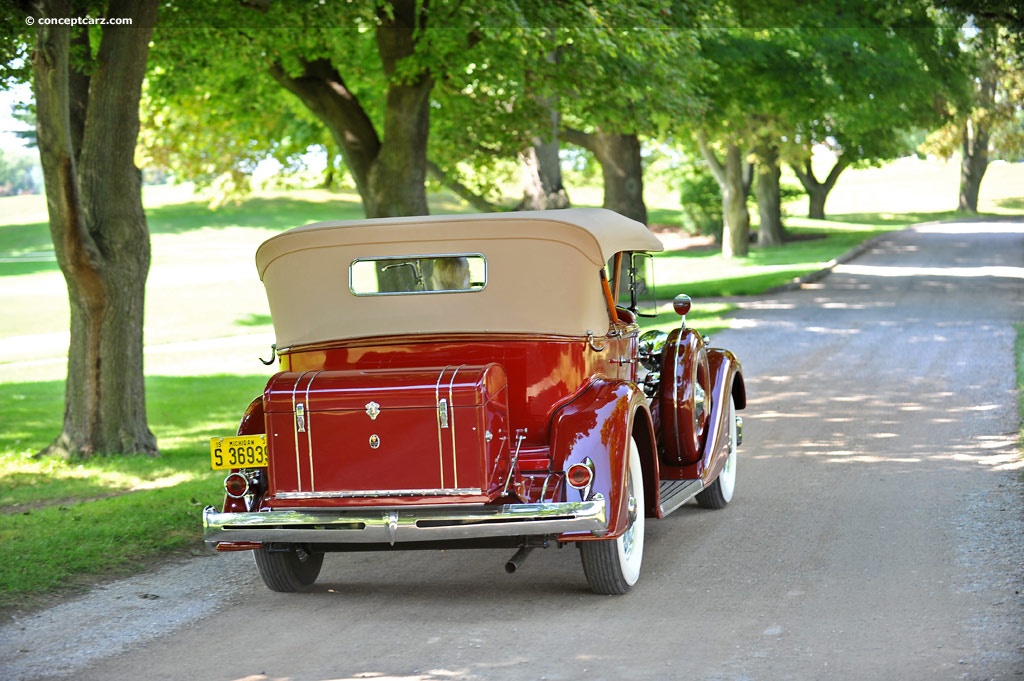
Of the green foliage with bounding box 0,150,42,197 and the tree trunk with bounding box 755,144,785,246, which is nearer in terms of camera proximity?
the tree trunk with bounding box 755,144,785,246

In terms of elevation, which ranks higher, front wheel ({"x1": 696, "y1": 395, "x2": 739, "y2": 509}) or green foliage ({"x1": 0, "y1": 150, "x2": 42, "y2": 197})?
green foliage ({"x1": 0, "y1": 150, "x2": 42, "y2": 197})

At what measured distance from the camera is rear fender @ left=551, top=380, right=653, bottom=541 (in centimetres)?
591

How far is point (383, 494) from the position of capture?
19.2ft

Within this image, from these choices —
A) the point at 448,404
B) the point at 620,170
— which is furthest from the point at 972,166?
the point at 448,404

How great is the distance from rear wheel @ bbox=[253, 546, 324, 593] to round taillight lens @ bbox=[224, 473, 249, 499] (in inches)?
13.6

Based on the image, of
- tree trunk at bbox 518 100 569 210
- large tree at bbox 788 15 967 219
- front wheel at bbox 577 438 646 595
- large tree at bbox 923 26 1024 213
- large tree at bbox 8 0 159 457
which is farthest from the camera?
large tree at bbox 923 26 1024 213

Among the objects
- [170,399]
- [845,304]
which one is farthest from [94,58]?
[845,304]

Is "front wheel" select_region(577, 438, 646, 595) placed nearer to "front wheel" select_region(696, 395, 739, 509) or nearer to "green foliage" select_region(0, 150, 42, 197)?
"front wheel" select_region(696, 395, 739, 509)

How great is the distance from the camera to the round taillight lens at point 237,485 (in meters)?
6.21

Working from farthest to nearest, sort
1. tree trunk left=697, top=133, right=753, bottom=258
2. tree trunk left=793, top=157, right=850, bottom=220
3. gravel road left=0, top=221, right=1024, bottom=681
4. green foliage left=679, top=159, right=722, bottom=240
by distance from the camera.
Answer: tree trunk left=793, top=157, right=850, bottom=220
green foliage left=679, top=159, right=722, bottom=240
tree trunk left=697, top=133, right=753, bottom=258
gravel road left=0, top=221, right=1024, bottom=681

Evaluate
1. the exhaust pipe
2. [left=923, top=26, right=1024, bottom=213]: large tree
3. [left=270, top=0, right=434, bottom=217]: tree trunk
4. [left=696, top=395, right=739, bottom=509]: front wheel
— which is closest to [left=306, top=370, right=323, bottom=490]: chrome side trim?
the exhaust pipe

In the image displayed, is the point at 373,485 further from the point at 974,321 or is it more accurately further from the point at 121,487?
the point at 974,321

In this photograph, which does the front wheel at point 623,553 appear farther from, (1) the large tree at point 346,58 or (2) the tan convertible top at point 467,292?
(1) the large tree at point 346,58

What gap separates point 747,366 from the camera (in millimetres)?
15609
